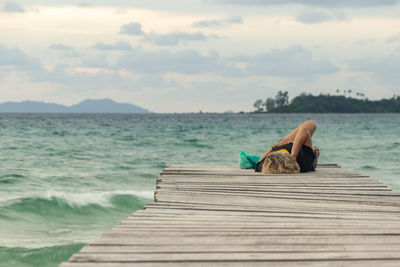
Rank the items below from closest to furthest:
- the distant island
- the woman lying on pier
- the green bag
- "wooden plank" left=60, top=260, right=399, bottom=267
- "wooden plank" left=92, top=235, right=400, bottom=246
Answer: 1. "wooden plank" left=60, top=260, right=399, bottom=267
2. "wooden plank" left=92, top=235, right=400, bottom=246
3. the woman lying on pier
4. the green bag
5. the distant island

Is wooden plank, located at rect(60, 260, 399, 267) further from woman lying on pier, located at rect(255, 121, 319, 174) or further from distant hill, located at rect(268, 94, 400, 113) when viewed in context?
distant hill, located at rect(268, 94, 400, 113)

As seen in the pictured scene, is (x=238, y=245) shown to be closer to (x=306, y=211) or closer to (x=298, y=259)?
(x=298, y=259)

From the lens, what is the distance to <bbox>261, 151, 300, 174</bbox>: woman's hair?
7.89 m

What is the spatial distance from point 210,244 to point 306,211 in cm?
180

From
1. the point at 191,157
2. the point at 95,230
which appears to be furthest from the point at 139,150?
the point at 95,230

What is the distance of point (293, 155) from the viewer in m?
8.02

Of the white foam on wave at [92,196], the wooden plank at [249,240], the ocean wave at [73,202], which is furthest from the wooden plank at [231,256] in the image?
the white foam on wave at [92,196]

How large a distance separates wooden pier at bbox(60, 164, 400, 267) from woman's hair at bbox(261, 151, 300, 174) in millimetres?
710

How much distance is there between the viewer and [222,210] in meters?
5.23

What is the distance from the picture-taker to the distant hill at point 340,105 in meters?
175

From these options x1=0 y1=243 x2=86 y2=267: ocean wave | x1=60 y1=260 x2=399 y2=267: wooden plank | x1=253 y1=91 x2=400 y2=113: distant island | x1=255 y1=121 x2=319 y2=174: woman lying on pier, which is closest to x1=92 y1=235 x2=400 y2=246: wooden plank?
x1=60 y1=260 x2=399 y2=267: wooden plank

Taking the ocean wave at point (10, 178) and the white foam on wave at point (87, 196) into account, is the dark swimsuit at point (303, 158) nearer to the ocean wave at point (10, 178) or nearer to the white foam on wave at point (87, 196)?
the white foam on wave at point (87, 196)

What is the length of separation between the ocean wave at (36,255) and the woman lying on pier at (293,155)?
327 centimetres

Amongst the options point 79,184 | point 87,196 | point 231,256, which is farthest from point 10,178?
point 231,256
